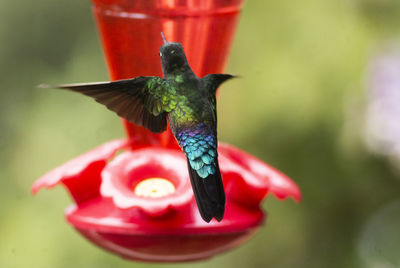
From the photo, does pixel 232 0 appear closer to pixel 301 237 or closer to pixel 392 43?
pixel 392 43

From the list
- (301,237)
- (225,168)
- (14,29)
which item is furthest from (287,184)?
(14,29)

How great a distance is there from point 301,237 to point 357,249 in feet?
1.66

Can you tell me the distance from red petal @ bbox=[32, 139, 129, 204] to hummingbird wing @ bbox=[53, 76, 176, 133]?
77cm

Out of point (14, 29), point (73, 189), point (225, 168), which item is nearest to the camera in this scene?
point (225, 168)

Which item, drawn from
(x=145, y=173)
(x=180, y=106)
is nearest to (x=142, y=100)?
(x=180, y=106)

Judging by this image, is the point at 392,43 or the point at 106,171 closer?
the point at 106,171

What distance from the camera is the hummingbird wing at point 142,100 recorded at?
1.25 metres

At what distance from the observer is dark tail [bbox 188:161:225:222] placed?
1155 millimetres

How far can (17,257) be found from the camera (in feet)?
15.0

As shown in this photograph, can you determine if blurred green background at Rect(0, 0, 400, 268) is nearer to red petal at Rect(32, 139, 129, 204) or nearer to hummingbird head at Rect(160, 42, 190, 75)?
red petal at Rect(32, 139, 129, 204)

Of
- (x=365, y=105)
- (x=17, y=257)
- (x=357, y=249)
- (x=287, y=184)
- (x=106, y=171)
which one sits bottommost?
(x=357, y=249)

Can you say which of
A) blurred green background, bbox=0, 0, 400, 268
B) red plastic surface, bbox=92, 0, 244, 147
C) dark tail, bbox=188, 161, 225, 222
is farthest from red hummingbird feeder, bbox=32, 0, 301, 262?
blurred green background, bbox=0, 0, 400, 268

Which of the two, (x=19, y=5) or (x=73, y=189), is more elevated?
(x=73, y=189)

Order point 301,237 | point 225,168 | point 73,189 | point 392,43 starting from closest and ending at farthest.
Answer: point 225,168
point 73,189
point 392,43
point 301,237
